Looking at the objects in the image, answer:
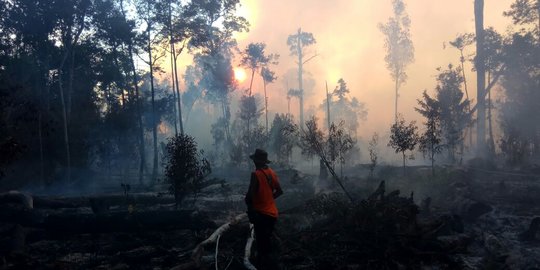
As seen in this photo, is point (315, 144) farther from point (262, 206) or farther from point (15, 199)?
point (15, 199)

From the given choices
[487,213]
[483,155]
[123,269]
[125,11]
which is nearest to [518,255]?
[487,213]

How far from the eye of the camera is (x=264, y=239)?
7.55 meters

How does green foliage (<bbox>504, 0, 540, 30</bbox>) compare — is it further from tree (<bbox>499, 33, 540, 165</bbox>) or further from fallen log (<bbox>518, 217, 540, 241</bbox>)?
fallen log (<bbox>518, 217, 540, 241</bbox>)

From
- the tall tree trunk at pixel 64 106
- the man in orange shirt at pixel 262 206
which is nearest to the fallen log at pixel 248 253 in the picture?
the man in orange shirt at pixel 262 206

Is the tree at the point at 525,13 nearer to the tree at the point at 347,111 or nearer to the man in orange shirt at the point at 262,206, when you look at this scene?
the tree at the point at 347,111

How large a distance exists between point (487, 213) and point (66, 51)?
30161 millimetres

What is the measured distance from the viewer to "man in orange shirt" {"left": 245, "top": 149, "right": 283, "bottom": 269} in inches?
291

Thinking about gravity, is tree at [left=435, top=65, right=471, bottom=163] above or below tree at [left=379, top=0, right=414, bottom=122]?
below

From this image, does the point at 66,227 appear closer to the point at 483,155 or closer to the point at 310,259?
the point at 310,259

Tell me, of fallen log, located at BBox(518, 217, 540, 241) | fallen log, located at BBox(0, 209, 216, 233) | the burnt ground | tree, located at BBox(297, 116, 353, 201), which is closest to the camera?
the burnt ground

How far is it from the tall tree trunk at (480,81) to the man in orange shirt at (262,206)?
36.9m

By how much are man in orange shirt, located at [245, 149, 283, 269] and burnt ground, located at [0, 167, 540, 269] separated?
3.08ft

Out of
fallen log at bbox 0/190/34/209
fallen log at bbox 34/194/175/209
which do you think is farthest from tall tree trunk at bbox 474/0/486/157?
fallen log at bbox 0/190/34/209

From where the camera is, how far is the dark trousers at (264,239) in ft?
24.3
